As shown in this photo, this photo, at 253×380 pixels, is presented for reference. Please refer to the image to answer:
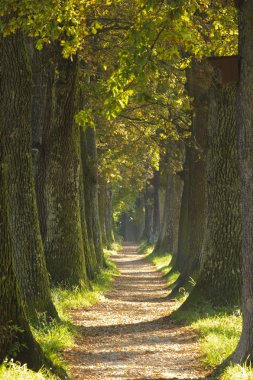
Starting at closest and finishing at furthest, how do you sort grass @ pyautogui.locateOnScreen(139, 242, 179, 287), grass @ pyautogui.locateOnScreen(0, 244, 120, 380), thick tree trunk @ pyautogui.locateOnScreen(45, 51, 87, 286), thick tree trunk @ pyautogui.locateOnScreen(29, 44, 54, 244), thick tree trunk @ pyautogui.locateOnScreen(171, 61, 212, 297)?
grass @ pyautogui.locateOnScreen(0, 244, 120, 380) → thick tree trunk @ pyautogui.locateOnScreen(45, 51, 87, 286) → thick tree trunk @ pyautogui.locateOnScreen(29, 44, 54, 244) → thick tree trunk @ pyautogui.locateOnScreen(171, 61, 212, 297) → grass @ pyautogui.locateOnScreen(139, 242, 179, 287)

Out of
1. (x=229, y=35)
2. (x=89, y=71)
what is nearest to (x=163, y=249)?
(x=89, y=71)

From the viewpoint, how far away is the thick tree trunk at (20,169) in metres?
13.3

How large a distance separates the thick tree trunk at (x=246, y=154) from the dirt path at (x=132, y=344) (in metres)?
1.32

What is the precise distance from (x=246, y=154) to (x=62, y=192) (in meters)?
9.51

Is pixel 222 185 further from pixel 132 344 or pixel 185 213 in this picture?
pixel 185 213

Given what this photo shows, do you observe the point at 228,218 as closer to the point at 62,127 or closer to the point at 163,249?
the point at 62,127

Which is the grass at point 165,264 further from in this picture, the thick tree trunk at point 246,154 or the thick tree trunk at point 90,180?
the thick tree trunk at point 246,154

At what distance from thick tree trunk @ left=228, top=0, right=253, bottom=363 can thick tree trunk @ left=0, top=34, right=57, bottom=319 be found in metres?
5.09

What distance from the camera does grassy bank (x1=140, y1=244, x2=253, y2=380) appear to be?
29.7 feet

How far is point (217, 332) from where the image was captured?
1284 cm

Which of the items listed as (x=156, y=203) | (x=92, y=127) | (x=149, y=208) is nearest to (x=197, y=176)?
(x=92, y=127)

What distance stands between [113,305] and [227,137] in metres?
6.66

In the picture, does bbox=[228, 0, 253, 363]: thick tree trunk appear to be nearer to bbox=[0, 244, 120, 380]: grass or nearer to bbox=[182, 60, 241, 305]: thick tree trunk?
bbox=[0, 244, 120, 380]: grass

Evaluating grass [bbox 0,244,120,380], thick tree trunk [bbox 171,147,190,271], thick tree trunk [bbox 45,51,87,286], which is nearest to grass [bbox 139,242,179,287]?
thick tree trunk [bbox 171,147,190,271]
